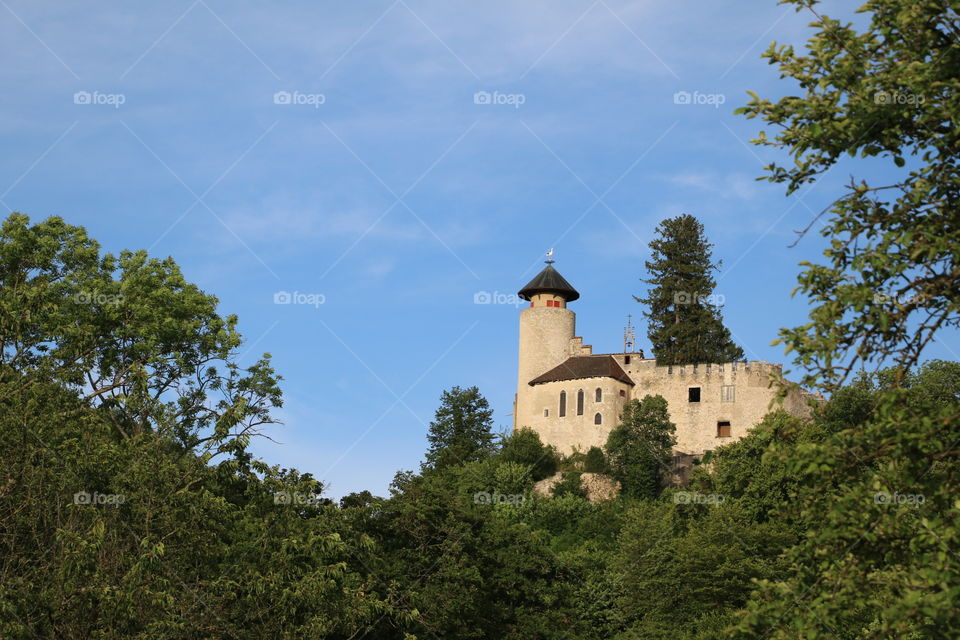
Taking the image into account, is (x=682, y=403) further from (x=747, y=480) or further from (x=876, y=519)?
(x=876, y=519)

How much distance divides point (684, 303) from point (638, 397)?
6.76m

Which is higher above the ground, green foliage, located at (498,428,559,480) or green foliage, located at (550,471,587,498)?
→ green foliage, located at (498,428,559,480)

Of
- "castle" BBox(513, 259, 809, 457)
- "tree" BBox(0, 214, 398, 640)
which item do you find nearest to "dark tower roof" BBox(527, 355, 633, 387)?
"castle" BBox(513, 259, 809, 457)

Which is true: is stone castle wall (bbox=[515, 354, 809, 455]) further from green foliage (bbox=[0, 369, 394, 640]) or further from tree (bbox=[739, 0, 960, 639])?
tree (bbox=[739, 0, 960, 639])

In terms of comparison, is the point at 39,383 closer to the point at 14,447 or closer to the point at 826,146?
the point at 14,447

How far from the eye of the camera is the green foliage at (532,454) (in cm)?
6525

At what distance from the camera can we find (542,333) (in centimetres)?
7244

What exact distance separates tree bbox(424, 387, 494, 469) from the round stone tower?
198 inches

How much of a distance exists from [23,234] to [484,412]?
44065 millimetres

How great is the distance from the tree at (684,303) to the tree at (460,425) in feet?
43.7

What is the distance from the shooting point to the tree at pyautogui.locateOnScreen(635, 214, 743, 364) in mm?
71500

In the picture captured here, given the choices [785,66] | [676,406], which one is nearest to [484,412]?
[676,406]

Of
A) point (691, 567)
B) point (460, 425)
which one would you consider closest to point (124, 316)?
point (691, 567)

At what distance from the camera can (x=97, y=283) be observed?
131 feet
